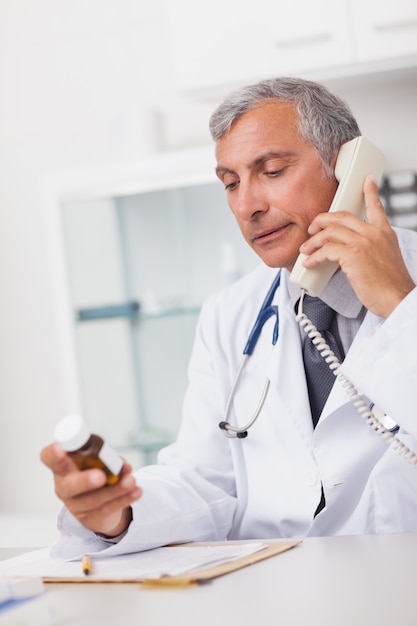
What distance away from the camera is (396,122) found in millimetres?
2900

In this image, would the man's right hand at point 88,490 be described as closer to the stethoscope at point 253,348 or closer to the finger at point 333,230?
the stethoscope at point 253,348

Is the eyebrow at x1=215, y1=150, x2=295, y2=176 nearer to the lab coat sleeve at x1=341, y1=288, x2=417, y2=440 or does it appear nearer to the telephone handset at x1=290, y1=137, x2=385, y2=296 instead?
the telephone handset at x1=290, y1=137, x2=385, y2=296

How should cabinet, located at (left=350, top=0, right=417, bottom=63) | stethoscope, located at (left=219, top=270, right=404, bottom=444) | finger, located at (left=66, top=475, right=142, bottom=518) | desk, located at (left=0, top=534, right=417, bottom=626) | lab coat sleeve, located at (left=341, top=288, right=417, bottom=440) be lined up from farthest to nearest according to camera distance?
cabinet, located at (left=350, top=0, right=417, bottom=63) < stethoscope, located at (left=219, top=270, right=404, bottom=444) < lab coat sleeve, located at (left=341, top=288, right=417, bottom=440) < finger, located at (left=66, top=475, right=142, bottom=518) < desk, located at (left=0, top=534, right=417, bottom=626)

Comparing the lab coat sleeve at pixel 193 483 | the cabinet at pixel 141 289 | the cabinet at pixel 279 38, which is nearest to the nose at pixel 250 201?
the lab coat sleeve at pixel 193 483

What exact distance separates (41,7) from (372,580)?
9.11 feet

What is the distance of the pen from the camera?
1203 millimetres

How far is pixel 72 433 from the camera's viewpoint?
1.07 meters

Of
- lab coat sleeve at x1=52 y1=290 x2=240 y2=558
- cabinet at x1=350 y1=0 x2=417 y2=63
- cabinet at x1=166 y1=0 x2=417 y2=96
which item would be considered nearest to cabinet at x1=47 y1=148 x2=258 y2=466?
cabinet at x1=166 y1=0 x2=417 y2=96

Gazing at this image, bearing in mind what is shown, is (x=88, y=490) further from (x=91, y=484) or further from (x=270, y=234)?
(x=270, y=234)

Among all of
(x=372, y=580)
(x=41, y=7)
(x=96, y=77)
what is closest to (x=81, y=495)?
(x=372, y=580)

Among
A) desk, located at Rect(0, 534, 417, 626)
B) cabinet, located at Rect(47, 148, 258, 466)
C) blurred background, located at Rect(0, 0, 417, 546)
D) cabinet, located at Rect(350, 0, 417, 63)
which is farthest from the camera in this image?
cabinet, located at Rect(47, 148, 258, 466)

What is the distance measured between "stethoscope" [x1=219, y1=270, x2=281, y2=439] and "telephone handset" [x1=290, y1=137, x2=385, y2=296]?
0.57 ft

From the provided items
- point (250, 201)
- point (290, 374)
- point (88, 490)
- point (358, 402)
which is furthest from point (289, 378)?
point (88, 490)

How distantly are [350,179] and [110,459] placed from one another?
80cm
